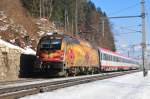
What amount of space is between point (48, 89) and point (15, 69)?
11465 millimetres

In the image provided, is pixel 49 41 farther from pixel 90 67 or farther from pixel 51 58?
pixel 90 67

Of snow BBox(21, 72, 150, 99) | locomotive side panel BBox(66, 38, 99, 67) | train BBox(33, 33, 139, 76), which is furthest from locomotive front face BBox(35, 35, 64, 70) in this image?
snow BBox(21, 72, 150, 99)

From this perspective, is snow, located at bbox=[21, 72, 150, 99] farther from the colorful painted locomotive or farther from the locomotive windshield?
the locomotive windshield

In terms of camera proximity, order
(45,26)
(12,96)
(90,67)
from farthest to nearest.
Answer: (45,26) → (90,67) → (12,96)

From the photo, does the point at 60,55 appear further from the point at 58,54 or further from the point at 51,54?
the point at 51,54

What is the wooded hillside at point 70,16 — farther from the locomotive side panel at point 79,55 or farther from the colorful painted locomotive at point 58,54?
the colorful painted locomotive at point 58,54

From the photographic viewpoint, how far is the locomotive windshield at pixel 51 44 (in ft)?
105

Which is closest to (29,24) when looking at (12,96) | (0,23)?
(0,23)

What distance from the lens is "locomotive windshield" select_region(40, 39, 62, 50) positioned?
31938 mm

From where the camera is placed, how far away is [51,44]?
32219mm

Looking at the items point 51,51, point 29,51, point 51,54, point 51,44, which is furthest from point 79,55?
point 29,51

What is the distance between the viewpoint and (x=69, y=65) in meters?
32.9

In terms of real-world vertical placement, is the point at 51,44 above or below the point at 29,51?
above

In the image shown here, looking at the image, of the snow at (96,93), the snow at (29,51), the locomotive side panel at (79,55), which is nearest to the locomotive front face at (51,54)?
the locomotive side panel at (79,55)
